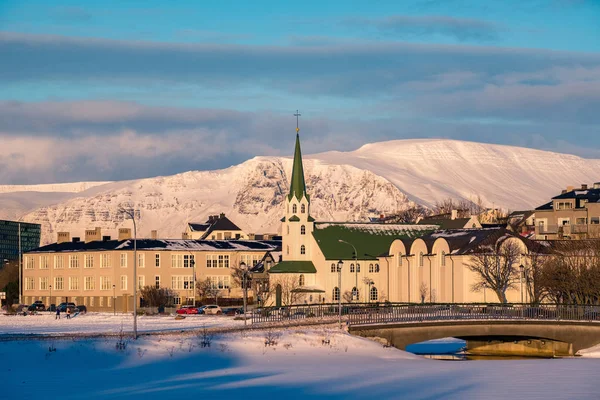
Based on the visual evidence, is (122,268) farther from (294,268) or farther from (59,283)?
(294,268)

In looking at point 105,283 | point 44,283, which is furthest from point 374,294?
point 44,283

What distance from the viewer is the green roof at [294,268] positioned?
173000 millimetres

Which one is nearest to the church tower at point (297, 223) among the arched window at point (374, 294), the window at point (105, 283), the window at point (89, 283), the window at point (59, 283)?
the arched window at point (374, 294)

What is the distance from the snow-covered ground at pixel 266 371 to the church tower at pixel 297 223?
8131 centimetres

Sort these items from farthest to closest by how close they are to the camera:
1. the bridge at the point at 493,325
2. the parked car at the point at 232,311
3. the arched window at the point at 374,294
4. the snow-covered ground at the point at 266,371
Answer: the arched window at the point at 374,294 → the parked car at the point at 232,311 → the bridge at the point at 493,325 → the snow-covered ground at the point at 266,371

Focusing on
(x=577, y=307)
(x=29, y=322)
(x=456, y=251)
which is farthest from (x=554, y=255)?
(x=29, y=322)

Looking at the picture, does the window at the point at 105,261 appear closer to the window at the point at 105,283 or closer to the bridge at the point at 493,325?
the window at the point at 105,283

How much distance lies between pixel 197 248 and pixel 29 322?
6120cm

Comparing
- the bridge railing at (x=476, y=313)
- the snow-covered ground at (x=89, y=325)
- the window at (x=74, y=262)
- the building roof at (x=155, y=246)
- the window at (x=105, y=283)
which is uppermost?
the building roof at (x=155, y=246)

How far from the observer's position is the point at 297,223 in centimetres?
17888

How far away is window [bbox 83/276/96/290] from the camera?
607ft

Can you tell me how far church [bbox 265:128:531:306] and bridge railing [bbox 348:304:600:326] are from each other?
3333cm

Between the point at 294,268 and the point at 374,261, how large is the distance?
1057cm

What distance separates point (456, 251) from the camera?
14800 cm
